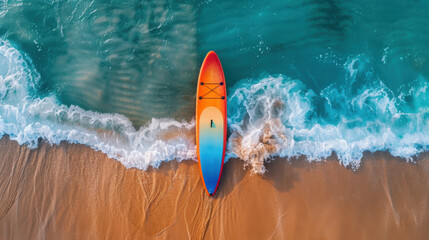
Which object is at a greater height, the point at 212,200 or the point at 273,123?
the point at 273,123

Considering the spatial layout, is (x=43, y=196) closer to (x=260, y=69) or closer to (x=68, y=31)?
(x=68, y=31)

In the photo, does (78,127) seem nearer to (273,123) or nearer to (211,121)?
(211,121)

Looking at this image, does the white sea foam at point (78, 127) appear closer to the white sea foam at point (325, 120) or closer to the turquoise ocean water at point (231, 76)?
the turquoise ocean water at point (231, 76)

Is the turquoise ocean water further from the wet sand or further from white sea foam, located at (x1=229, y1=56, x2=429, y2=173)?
the wet sand

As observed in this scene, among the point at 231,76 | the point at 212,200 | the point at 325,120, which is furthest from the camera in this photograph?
the point at 231,76

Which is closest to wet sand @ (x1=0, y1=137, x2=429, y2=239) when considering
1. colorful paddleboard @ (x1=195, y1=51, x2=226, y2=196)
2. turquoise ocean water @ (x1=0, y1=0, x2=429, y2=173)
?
colorful paddleboard @ (x1=195, y1=51, x2=226, y2=196)

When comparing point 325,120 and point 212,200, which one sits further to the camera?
point 325,120

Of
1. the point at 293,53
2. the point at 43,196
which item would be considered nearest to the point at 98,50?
the point at 43,196

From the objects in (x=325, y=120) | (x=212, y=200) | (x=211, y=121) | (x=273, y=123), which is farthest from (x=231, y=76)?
(x=212, y=200)
